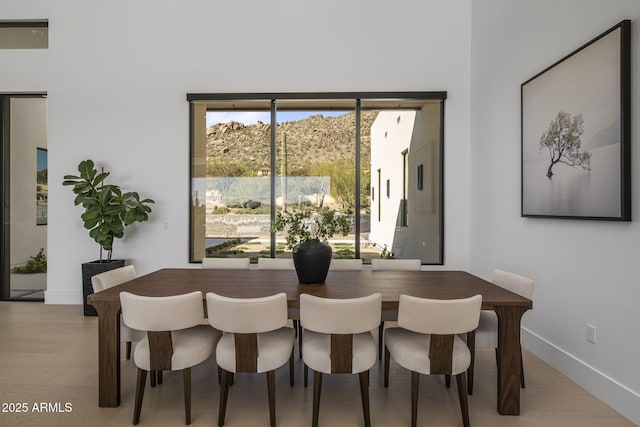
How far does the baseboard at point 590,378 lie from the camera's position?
2.21m

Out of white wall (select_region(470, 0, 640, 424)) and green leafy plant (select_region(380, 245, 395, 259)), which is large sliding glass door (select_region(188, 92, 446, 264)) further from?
white wall (select_region(470, 0, 640, 424))

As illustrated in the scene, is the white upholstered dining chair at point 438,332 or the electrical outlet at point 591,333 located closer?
the white upholstered dining chair at point 438,332

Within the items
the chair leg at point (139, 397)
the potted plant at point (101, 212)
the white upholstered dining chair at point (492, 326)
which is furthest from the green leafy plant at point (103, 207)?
the white upholstered dining chair at point (492, 326)

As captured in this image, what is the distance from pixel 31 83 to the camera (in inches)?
189

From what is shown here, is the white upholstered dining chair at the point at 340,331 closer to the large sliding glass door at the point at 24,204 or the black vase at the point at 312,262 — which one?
the black vase at the point at 312,262

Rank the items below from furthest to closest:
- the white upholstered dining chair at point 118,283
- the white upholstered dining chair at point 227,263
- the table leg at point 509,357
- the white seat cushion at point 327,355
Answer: the white upholstered dining chair at point 227,263, the white upholstered dining chair at point 118,283, the table leg at point 509,357, the white seat cushion at point 327,355

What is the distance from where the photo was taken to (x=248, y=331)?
6.56ft

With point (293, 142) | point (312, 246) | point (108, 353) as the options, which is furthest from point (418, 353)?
point (293, 142)

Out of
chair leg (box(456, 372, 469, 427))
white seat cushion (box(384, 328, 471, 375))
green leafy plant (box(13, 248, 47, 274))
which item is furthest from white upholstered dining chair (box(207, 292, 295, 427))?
green leafy plant (box(13, 248, 47, 274))

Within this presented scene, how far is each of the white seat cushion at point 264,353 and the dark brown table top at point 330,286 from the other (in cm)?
26

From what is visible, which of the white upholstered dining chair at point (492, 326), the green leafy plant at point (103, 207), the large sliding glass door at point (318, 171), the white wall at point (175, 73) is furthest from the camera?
the large sliding glass door at point (318, 171)

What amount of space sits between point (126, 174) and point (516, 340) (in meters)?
4.74

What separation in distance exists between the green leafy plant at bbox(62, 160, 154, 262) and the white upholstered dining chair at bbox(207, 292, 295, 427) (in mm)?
2840

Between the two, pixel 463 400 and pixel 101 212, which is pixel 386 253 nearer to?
pixel 463 400
